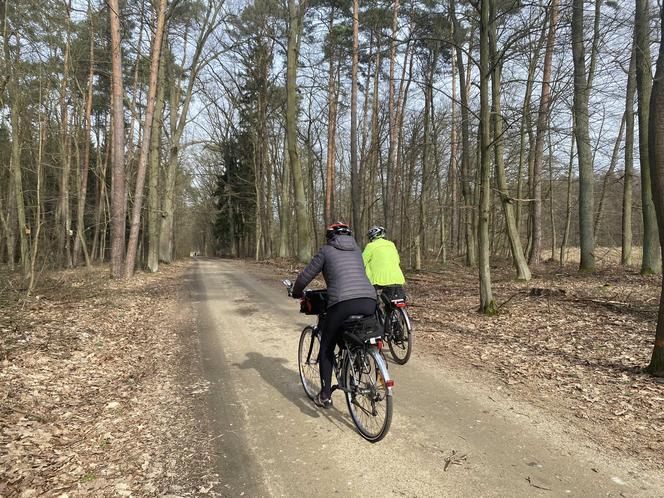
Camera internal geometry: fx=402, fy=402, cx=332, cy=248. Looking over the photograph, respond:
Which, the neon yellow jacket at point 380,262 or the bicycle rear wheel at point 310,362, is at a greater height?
the neon yellow jacket at point 380,262

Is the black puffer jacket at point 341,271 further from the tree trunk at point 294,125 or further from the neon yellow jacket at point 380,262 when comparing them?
the tree trunk at point 294,125

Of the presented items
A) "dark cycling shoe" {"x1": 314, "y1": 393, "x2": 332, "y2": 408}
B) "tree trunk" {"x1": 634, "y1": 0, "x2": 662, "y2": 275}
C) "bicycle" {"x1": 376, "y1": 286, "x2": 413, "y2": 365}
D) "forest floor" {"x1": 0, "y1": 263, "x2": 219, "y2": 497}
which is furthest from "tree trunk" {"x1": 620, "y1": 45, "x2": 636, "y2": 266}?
"forest floor" {"x1": 0, "y1": 263, "x2": 219, "y2": 497}

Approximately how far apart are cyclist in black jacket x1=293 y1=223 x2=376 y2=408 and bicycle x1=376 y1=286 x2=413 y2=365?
1.96 meters

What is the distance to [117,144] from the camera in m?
14.0

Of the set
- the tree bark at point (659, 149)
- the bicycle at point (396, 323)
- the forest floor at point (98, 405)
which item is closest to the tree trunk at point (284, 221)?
the forest floor at point (98, 405)

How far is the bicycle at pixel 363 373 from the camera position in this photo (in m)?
3.58

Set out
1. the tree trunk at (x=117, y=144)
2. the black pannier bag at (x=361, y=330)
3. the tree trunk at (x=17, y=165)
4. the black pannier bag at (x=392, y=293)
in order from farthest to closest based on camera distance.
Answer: the tree trunk at (x=117, y=144), the tree trunk at (x=17, y=165), the black pannier bag at (x=392, y=293), the black pannier bag at (x=361, y=330)

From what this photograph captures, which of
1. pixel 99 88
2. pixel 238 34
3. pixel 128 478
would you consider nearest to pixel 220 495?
pixel 128 478

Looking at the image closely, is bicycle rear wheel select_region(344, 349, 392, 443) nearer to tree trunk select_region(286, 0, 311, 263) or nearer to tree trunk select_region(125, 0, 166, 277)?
tree trunk select_region(125, 0, 166, 277)

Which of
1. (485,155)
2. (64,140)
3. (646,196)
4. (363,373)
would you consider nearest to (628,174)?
(646,196)

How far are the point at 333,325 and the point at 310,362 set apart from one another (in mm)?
1127

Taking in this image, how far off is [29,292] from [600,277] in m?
15.8

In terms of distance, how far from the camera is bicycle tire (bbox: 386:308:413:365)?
19.5 feet

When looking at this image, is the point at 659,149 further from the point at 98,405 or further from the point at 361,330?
the point at 98,405
